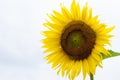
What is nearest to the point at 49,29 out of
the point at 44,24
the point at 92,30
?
the point at 44,24

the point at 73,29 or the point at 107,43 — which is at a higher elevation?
the point at 73,29

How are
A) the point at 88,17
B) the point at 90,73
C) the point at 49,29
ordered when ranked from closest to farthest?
the point at 90,73, the point at 88,17, the point at 49,29

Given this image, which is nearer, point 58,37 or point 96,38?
point 96,38

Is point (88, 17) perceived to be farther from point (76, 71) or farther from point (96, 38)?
point (76, 71)

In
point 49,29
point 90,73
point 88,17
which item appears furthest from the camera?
point 49,29
